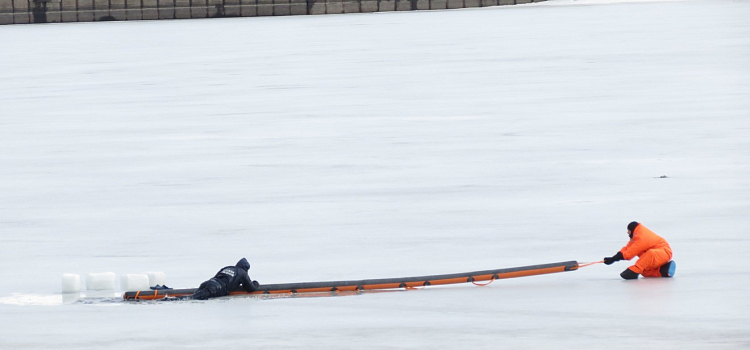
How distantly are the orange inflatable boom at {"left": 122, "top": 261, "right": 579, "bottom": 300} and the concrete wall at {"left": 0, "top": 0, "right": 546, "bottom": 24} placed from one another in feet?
→ 97.1

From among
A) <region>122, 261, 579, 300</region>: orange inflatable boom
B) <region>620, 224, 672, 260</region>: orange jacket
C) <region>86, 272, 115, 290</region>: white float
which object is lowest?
<region>122, 261, 579, 300</region>: orange inflatable boom

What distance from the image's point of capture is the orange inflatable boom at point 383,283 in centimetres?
651

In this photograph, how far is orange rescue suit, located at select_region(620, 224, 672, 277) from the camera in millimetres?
6688

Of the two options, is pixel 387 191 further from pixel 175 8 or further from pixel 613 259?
pixel 175 8

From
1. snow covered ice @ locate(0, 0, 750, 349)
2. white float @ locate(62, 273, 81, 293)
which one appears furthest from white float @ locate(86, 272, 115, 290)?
snow covered ice @ locate(0, 0, 750, 349)

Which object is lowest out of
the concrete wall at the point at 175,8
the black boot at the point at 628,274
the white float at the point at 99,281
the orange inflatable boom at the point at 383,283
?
the black boot at the point at 628,274

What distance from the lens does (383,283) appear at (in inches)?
258

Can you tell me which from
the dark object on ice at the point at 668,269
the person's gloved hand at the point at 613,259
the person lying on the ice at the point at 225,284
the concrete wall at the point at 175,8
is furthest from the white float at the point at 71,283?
the concrete wall at the point at 175,8

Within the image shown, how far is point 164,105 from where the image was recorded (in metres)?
15.5

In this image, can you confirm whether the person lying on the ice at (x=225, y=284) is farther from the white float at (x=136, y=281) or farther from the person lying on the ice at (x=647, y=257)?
the person lying on the ice at (x=647, y=257)

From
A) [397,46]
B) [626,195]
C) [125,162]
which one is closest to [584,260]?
[626,195]

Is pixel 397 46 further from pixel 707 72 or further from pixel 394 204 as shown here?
pixel 394 204

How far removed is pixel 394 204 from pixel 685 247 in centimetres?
231

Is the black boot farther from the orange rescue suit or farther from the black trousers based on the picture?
the black trousers
